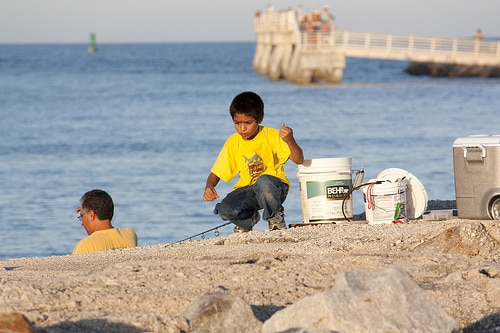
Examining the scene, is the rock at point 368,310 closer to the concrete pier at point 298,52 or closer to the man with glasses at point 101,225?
the man with glasses at point 101,225

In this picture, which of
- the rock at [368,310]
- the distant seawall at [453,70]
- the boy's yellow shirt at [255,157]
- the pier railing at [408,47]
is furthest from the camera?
the distant seawall at [453,70]

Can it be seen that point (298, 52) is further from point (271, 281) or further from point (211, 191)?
point (271, 281)

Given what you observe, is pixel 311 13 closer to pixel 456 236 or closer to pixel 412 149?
pixel 412 149

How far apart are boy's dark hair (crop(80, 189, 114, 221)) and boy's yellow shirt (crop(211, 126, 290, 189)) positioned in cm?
88

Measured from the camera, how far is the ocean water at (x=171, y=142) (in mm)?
13109

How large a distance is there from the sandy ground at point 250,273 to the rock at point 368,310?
0.52 meters

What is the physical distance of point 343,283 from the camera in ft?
12.9

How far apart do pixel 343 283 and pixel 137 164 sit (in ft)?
49.8

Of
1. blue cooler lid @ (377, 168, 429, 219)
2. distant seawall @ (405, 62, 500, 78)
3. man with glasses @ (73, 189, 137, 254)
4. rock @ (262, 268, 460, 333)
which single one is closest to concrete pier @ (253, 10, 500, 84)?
distant seawall @ (405, 62, 500, 78)

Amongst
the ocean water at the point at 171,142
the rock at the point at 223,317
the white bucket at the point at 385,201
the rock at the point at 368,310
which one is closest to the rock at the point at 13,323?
the rock at the point at 223,317

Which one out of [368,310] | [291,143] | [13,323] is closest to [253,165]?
[291,143]

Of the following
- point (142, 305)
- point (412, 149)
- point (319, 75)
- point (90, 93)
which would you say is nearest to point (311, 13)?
point (319, 75)

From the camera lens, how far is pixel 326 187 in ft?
24.0

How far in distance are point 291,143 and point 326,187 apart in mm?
546
